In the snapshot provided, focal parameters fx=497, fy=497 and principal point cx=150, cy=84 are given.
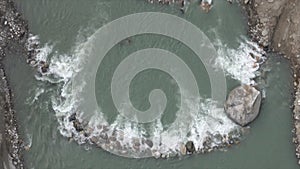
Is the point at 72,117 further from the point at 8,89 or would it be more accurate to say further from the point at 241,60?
the point at 241,60

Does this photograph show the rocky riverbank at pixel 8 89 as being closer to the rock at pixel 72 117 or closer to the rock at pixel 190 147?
the rock at pixel 72 117

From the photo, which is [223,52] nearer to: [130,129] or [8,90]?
[130,129]

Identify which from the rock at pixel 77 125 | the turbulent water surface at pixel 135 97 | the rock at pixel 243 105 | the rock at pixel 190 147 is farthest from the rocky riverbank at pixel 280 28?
the rock at pixel 77 125

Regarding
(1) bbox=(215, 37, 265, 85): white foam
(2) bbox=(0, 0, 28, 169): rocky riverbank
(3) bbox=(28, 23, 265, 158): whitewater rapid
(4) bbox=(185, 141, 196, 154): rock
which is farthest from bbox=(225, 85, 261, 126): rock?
(2) bbox=(0, 0, 28, 169): rocky riverbank

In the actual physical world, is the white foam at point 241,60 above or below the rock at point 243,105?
above

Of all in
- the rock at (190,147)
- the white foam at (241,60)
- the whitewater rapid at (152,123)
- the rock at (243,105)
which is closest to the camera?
the rock at (243,105)

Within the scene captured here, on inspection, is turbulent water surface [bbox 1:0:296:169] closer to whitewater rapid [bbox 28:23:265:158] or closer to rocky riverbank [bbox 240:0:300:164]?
whitewater rapid [bbox 28:23:265:158]

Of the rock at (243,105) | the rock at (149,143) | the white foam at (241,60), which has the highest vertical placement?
the white foam at (241,60)

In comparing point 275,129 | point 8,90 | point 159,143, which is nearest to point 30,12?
point 8,90

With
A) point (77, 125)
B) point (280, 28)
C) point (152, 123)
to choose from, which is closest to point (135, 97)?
point (152, 123)
